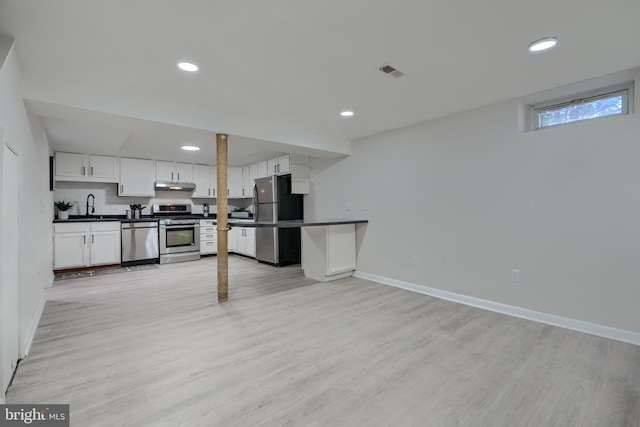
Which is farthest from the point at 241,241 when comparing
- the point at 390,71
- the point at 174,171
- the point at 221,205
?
the point at 390,71

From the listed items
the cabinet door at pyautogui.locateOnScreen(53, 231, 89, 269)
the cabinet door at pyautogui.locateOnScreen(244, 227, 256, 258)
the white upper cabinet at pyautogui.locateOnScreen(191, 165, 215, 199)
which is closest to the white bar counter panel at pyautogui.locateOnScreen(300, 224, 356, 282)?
the cabinet door at pyautogui.locateOnScreen(244, 227, 256, 258)

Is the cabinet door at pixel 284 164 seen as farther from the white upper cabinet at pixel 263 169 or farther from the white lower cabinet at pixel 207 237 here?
the white lower cabinet at pixel 207 237

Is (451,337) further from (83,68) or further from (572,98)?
(83,68)

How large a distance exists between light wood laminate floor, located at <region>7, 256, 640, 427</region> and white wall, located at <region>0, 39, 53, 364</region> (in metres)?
0.25

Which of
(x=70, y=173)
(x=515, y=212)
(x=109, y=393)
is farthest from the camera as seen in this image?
(x=70, y=173)

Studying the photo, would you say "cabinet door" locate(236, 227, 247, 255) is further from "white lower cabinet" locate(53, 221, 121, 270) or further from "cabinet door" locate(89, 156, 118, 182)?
"cabinet door" locate(89, 156, 118, 182)

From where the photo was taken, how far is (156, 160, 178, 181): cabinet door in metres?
6.16

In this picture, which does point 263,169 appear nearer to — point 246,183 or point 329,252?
point 246,183

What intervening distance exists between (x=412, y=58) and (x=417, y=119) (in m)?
1.59

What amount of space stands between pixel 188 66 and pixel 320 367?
2519mm

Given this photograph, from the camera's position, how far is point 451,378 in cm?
188

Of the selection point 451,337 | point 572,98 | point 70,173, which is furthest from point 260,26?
point 70,173

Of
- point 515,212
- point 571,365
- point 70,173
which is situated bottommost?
point 571,365
